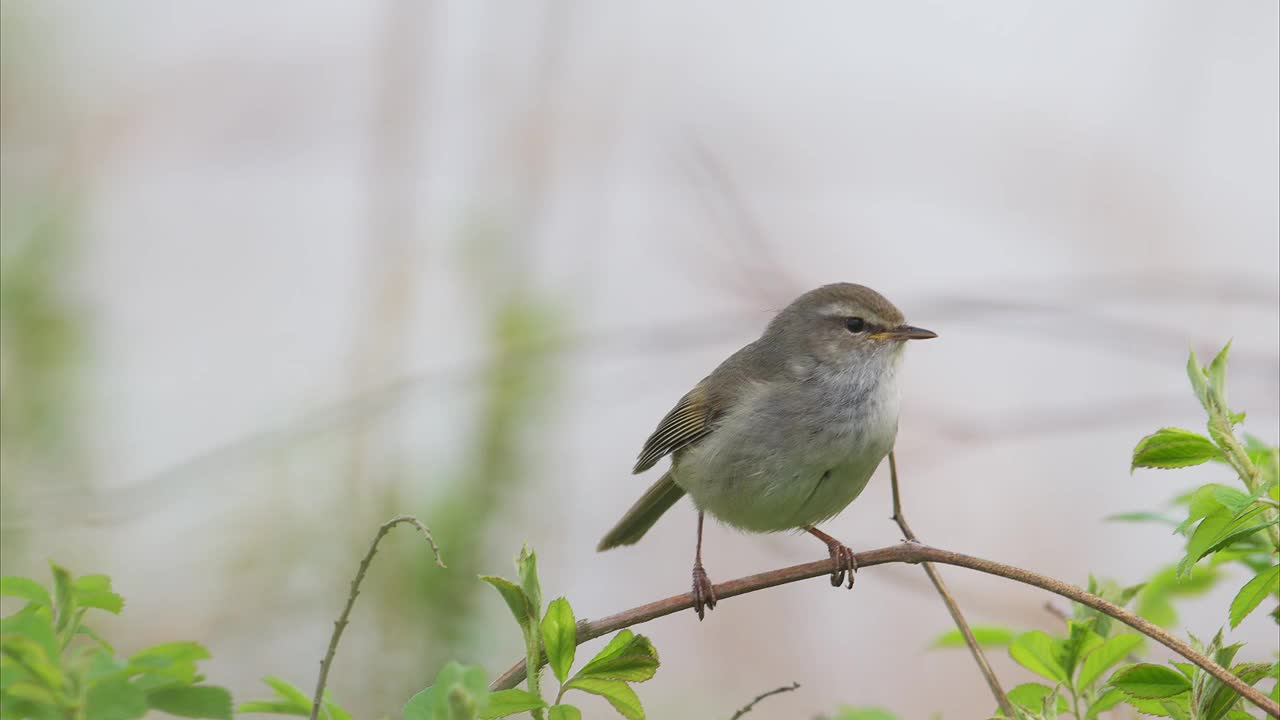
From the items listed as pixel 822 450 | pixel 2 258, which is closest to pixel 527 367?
pixel 822 450

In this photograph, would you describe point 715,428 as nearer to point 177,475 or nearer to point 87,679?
point 177,475

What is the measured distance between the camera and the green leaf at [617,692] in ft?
3.74

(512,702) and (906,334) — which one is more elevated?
(906,334)

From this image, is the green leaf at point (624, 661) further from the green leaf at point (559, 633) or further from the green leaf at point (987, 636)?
the green leaf at point (987, 636)

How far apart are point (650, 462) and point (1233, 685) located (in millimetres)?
2588

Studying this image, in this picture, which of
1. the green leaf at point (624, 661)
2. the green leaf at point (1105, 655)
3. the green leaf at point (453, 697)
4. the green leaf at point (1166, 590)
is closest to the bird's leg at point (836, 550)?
the green leaf at point (1166, 590)

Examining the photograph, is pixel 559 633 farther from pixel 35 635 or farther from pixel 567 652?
pixel 35 635

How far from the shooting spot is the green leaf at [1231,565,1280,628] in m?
1.17

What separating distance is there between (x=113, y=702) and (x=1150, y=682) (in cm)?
97

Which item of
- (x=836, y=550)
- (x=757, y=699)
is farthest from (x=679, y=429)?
(x=757, y=699)

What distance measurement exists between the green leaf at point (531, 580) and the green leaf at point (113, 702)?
0.38 meters

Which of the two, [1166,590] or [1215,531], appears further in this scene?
[1166,590]

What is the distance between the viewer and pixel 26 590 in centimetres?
102

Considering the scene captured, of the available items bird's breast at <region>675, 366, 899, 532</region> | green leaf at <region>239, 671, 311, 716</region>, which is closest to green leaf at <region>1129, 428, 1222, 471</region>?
green leaf at <region>239, 671, 311, 716</region>
